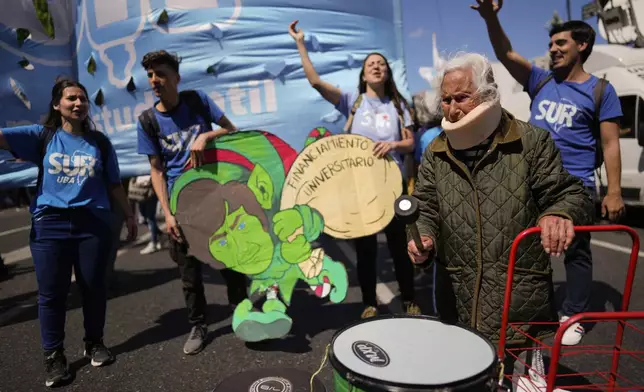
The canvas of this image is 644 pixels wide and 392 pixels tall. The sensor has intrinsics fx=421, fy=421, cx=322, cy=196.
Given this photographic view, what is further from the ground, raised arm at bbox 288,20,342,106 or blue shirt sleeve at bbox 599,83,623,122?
raised arm at bbox 288,20,342,106

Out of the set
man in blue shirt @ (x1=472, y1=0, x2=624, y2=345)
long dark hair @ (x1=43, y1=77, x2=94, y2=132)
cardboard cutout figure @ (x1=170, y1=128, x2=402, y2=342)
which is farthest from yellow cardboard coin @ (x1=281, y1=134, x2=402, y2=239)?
long dark hair @ (x1=43, y1=77, x2=94, y2=132)

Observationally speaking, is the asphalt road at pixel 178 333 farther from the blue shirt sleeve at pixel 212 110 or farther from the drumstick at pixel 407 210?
the blue shirt sleeve at pixel 212 110

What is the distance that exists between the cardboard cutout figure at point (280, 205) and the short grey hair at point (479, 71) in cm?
132

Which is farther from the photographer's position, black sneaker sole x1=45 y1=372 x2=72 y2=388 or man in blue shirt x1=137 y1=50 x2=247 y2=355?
man in blue shirt x1=137 y1=50 x2=247 y2=355

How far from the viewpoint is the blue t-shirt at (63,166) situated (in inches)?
99.6

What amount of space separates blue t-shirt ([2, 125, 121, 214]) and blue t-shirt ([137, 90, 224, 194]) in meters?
0.33

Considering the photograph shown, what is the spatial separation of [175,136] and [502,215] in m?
2.08

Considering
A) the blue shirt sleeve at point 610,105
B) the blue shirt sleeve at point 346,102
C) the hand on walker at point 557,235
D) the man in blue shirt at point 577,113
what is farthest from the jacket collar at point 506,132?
the blue shirt sleeve at point 346,102

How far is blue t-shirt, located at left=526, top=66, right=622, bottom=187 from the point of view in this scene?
101 inches

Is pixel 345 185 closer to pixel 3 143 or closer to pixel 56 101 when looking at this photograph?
pixel 56 101

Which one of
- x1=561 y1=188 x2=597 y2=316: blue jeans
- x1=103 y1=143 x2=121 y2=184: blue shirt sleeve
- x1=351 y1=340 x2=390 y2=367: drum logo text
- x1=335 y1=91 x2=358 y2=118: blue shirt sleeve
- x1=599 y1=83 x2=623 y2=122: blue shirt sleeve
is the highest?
x1=335 y1=91 x2=358 y2=118: blue shirt sleeve

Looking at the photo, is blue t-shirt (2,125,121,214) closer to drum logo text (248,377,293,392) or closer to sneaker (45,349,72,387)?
sneaker (45,349,72,387)

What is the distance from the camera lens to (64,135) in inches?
103

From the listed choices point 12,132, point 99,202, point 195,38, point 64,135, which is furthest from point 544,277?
point 195,38
